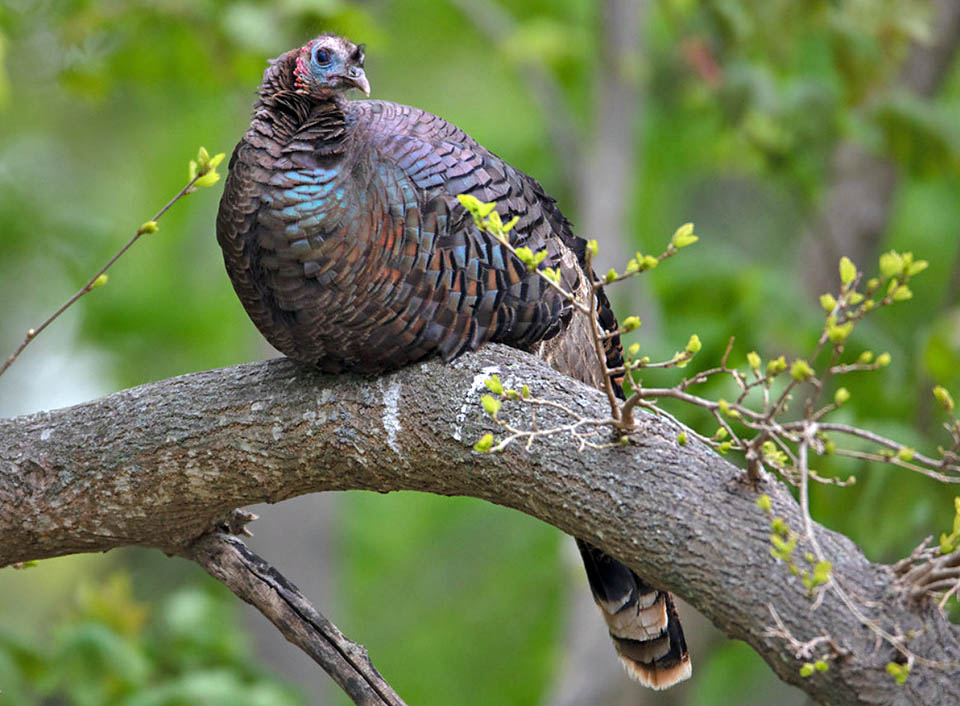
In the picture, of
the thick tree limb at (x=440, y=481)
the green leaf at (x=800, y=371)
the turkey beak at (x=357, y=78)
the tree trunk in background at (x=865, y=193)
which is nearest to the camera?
the green leaf at (x=800, y=371)

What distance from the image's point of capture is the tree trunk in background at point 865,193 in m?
5.64

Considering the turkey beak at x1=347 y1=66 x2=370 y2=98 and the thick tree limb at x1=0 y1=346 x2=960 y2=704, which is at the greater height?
the turkey beak at x1=347 y1=66 x2=370 y2=98

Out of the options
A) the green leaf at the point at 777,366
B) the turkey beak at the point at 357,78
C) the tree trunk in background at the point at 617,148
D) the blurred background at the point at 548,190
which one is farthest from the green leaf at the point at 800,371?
the tree trunk in background at the point at 617,148

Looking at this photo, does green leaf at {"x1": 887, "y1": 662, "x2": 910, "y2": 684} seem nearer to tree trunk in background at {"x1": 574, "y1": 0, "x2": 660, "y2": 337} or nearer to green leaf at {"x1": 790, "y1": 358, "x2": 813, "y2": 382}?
green leaf at {"x1": 790, "y1": 358, "x2": 813, "y2": 382}

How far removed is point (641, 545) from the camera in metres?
2.33

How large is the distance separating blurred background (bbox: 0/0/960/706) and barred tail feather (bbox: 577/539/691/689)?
0.97m

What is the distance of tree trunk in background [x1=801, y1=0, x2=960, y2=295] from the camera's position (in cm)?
564

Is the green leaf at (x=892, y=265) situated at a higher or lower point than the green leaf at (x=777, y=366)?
higher

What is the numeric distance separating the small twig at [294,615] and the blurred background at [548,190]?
1.05m

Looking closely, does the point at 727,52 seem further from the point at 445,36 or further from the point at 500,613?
the point at 500,613

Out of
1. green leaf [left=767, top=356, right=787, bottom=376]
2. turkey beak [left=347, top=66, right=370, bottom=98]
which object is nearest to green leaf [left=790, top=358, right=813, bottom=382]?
green leaf [left=767, top=356, right=787, bottom=376]

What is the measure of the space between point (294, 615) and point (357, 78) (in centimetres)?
129

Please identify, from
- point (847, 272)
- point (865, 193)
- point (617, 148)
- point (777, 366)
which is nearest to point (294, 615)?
point (777, 366)

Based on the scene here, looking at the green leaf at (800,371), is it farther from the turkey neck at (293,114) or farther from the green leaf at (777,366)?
the turkey neck at (293,114)
